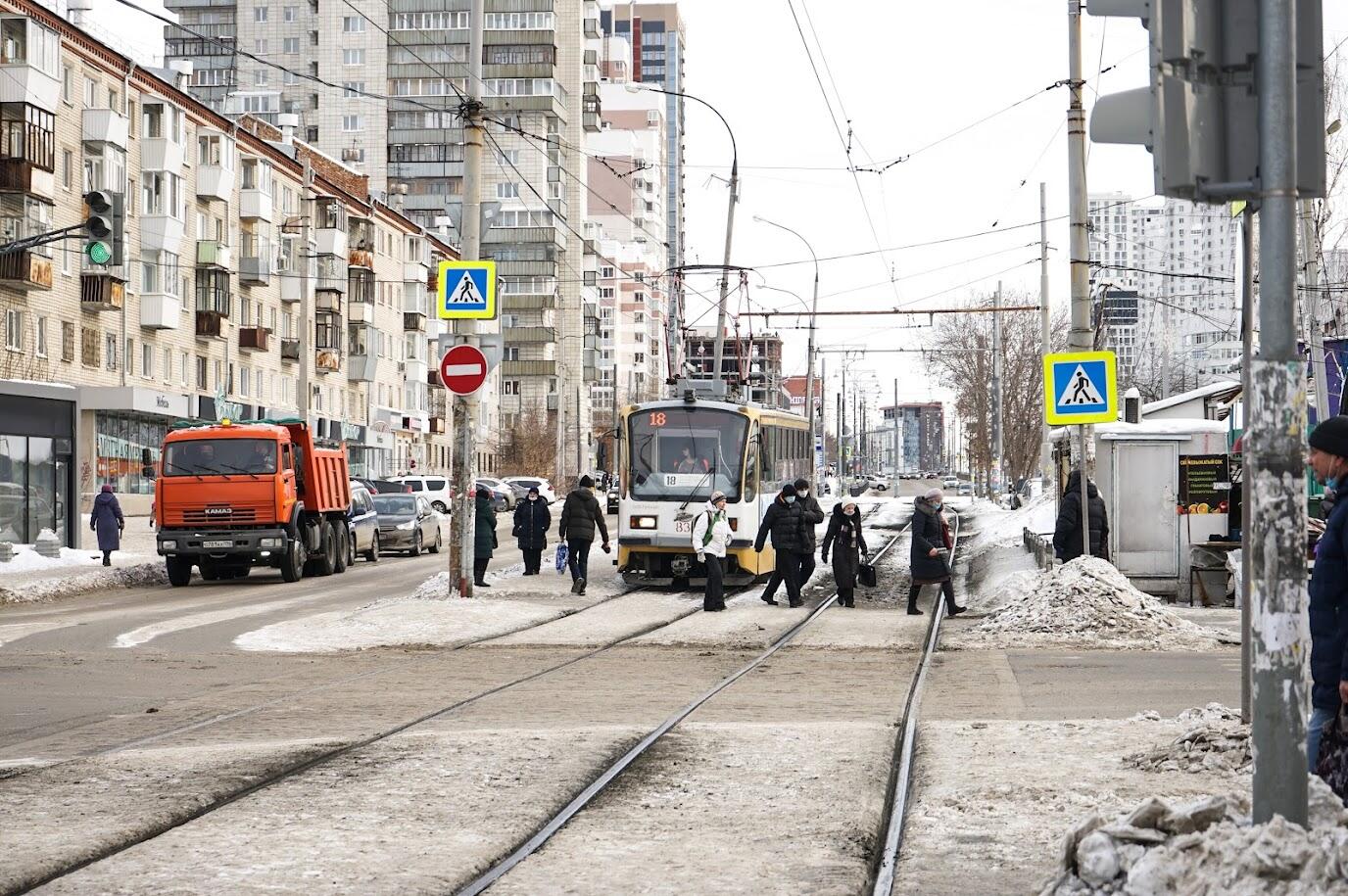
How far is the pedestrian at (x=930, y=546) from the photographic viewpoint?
23.2 m

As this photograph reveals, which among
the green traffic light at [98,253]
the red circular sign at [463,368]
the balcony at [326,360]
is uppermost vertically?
the balcony at [326,360]

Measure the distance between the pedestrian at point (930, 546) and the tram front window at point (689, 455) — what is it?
5647 mm

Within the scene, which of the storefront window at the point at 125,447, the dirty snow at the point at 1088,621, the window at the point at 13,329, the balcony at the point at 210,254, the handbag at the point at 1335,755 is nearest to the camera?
the handbag at the point at 1335,755

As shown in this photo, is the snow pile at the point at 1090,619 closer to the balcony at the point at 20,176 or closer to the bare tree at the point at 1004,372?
the balcony at the point at 20,176

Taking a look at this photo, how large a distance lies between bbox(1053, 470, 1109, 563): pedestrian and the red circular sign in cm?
757

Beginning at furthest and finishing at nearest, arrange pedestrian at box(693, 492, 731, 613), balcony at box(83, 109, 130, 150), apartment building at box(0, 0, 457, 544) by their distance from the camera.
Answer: balcony at box(83, 109, 130, 150) → apartment building at box(0, 0, 457, 544) → pedestrian at box(693, 492, 731, 613)

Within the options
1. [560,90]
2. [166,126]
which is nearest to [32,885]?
[166,126]

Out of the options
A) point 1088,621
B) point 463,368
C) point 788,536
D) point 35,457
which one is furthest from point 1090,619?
point 35,457

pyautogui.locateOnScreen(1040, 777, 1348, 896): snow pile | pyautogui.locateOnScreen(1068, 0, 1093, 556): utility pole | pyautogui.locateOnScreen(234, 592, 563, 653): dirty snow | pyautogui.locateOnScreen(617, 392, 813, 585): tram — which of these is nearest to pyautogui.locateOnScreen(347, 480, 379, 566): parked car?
pyautogui.locateOnScreen(617, 392, 813, 585): tram

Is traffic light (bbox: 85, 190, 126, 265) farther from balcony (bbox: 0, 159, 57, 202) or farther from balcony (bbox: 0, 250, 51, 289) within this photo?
balcony (bbox: 0, 159, 57, 202)

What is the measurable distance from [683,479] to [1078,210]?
336 inches

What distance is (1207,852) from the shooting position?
579 centimetres

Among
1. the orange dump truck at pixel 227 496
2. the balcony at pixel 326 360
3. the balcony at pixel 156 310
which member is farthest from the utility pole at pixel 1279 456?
the balcony at pixel 326 360

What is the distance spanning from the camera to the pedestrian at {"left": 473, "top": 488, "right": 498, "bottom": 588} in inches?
1104
